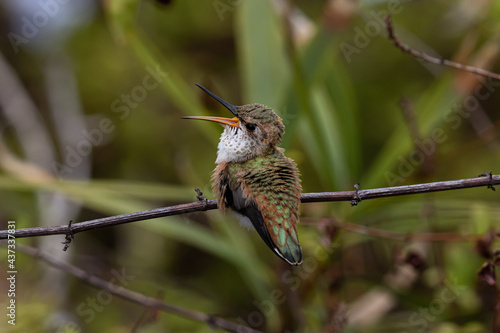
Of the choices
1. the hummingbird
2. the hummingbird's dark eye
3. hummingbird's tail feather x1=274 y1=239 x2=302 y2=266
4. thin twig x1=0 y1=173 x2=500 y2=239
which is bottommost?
hummingbird's tail feather x1=274 y1=239 x2=302 y2=266

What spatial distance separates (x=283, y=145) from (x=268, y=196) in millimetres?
794

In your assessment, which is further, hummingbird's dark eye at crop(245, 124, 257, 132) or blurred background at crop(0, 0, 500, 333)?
blurred background at crop(0, 0, 500, 333)

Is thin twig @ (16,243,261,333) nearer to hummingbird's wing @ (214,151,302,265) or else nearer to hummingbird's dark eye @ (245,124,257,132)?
hummingbird's wing @ (214,151,302,265)

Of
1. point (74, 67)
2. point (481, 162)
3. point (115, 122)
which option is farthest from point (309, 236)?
point (74, 67)

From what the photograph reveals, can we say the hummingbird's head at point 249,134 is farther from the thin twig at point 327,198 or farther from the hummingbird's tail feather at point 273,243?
the thin twig at point 327,198

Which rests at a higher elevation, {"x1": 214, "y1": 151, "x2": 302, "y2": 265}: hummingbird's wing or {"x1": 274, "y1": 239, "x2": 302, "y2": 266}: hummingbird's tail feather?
{"x1": 214, "y1": 151, "x2": 302, "y2": 265}: hummingbird's wing

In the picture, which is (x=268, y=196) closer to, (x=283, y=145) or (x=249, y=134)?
(x=249, y=134)

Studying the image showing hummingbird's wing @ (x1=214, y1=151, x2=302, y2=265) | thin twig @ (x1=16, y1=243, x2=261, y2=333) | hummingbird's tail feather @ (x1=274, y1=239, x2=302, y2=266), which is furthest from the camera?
thin twig @ (x1=16, y1=243, x2=261, y2=333)

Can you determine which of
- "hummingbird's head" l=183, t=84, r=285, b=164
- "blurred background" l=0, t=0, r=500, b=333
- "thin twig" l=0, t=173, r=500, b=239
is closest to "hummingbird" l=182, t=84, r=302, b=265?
"hummingbird's head" l=183, t=84, r=285, b=164

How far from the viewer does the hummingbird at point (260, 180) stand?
5.54 feet

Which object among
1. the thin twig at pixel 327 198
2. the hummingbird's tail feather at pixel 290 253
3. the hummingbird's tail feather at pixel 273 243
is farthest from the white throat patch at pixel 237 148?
the hummingbird's tail feather at pixel 290 253

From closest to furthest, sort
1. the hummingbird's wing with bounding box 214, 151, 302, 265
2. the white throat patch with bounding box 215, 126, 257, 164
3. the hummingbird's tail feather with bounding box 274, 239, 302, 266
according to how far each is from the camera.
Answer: the hummingbird's tail feather with bounding box 274, 239, 302, 266
the hummingbird's wing with bounding box 214, 151, 302, 265
the white throat patch with bounding box 215, 126, 257, 164

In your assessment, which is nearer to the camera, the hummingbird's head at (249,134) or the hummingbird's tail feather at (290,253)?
the hummingbird's tail feather at (290,253)

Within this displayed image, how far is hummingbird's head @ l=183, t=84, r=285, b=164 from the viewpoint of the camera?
2.07 m
